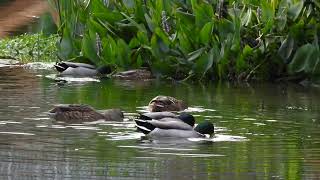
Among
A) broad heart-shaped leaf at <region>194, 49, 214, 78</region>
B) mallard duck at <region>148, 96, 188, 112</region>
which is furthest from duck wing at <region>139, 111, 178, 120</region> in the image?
broad heart-shaped leaf at <region>194, 49, 214, 78</region>

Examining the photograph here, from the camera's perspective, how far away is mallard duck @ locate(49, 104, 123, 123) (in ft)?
45.1

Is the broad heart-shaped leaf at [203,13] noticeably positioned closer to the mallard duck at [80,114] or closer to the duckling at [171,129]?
the mallard duck at [80,114]

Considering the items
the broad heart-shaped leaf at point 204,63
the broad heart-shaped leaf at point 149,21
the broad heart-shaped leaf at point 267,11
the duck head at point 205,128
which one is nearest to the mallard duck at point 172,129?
the duck head at point 205,128

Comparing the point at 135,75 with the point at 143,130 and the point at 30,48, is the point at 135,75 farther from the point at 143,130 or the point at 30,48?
the point at 143,130

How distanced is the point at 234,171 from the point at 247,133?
8.50 ft

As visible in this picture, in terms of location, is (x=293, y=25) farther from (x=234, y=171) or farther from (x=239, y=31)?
(x=234, y=171)

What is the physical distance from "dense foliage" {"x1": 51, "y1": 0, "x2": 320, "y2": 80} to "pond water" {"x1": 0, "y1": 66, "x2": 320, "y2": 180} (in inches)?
26.6

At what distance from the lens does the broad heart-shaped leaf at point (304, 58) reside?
61.4 feet

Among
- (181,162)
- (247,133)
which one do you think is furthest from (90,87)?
(181,162)

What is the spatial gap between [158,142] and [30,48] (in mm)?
11726

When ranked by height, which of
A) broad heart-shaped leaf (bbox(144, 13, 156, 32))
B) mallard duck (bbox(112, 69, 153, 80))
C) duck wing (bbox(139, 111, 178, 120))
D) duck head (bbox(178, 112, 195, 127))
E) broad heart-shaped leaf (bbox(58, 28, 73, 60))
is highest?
broad heart-shaped leaf (bbox(144, 13, 156, 32))

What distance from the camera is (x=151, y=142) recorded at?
12234 mm

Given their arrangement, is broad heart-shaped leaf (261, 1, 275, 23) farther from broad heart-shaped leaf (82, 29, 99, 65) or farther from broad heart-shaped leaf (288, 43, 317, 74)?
broad heart-shaped leaf (82, 29, 99, 65)

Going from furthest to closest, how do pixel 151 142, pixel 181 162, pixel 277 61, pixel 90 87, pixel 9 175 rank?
1. pixel 277 61
2. pixel 90 87
3. pixel 151 142
4. pixel 181 162
5. pixel 9 175
